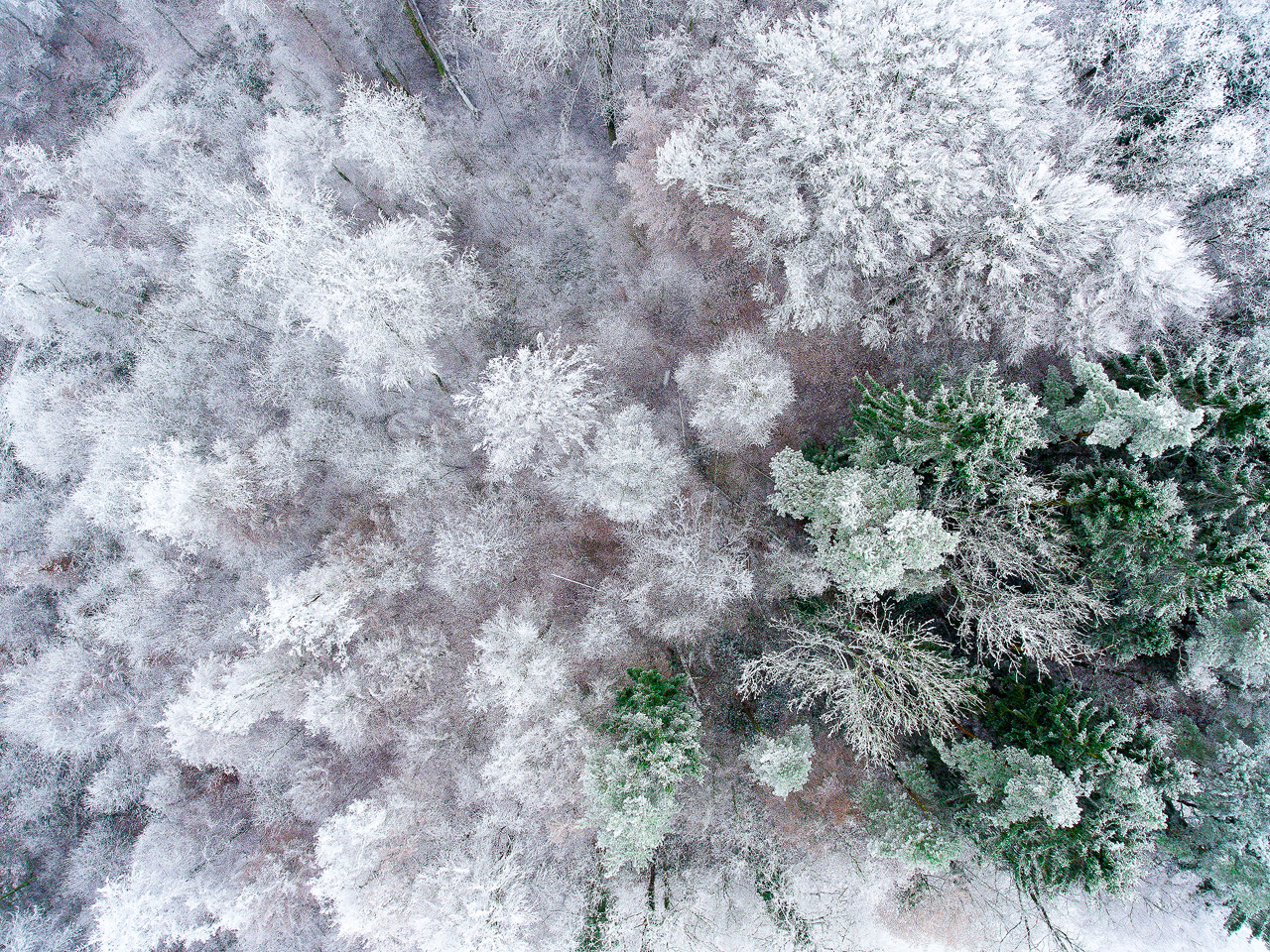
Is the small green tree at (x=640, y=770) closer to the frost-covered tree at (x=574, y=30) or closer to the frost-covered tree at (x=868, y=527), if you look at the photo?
the frost-covered tree at (x=868, y=527)

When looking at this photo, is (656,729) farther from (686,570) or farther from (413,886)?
(413,886)

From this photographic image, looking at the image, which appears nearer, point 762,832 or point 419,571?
point 762,832

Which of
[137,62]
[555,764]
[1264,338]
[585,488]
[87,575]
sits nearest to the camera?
[1264,338]

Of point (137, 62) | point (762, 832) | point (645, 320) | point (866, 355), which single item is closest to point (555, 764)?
point (762, 832)

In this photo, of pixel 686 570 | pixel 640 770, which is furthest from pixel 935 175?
pixel 640 770

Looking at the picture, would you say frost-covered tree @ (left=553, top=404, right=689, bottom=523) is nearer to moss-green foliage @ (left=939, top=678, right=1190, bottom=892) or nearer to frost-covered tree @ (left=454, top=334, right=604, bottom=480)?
frost-covered tree @ (left=454, top=334, right=604, bottom=480)

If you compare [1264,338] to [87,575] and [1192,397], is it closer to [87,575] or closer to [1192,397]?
[1192,397]
